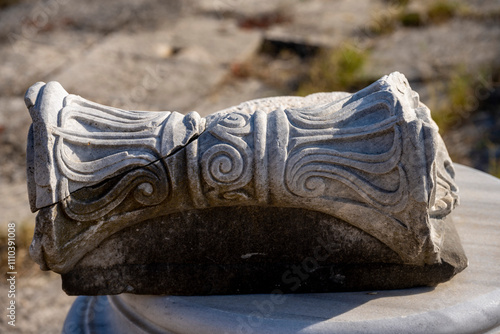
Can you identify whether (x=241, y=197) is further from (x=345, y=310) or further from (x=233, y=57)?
(x=233, y=57)

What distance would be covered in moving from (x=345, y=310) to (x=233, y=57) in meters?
4.96

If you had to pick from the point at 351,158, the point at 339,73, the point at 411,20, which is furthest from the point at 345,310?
the point at 411,20

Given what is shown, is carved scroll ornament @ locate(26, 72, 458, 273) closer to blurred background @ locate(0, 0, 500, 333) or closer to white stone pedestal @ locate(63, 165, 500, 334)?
white stone pedestal @ locate(63, 165, 500, 334)

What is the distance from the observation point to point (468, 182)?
2.90 m

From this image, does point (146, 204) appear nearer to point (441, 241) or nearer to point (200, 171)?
point (200, 171)

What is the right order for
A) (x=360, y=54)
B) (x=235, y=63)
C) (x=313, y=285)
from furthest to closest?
(x=235, y=63) → (x=360, y=54) → (x=313, y=285)

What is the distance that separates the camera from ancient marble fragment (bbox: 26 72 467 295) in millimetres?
2000

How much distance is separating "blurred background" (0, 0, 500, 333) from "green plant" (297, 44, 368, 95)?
0.5 inches

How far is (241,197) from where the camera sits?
206 cm

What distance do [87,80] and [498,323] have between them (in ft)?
16.2

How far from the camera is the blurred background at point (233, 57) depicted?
5082mm

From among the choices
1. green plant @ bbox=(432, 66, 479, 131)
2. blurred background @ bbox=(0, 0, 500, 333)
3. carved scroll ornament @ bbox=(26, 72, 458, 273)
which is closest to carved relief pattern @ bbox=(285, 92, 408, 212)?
carved scroll ornament @ bbox=(26, 72, 458, 273)

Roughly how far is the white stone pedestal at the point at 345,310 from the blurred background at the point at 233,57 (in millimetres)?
1816

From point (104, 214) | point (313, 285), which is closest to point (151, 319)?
point (104, 214)
